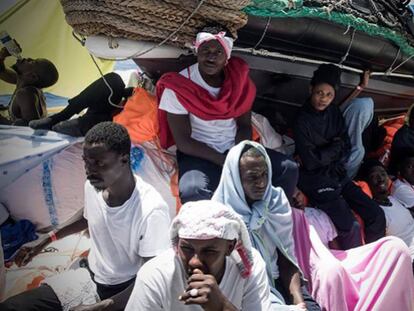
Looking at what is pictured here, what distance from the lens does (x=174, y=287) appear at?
4.48ft

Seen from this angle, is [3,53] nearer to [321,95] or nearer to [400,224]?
[321,95]

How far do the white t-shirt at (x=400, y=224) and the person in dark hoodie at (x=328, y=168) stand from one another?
18 centimetres

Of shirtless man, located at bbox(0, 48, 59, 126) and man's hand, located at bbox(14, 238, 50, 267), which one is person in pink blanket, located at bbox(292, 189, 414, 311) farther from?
shirtless man, located at bbox(0, 48, 59, 126)

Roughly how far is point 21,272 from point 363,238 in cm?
195

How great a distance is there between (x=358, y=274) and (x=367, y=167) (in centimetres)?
133

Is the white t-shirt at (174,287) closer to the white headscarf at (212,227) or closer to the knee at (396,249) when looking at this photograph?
the white headscarf at (212,227)

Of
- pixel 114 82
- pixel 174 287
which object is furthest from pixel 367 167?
pixel 174 287

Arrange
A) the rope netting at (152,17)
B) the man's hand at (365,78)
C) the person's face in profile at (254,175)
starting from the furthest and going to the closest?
the man's hand at (365,78) < the rope netting at (152,17) < the person's face in profile at (254,175)

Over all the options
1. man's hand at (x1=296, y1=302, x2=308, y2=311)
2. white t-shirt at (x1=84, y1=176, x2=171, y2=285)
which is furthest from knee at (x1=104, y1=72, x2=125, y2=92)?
man's hand at (x1=296, y1=302, x2=308, y2=311)

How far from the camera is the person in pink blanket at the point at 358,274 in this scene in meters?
1.94

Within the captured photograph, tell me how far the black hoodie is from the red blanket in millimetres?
412

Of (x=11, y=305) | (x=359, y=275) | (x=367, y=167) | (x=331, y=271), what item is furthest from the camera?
(x=367, y=167)

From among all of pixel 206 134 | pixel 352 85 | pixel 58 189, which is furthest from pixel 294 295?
pixel 352 85

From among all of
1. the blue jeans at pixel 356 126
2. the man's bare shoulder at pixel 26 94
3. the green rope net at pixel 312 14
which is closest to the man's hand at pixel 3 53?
the man's bare shoulder at pixel 26 94
